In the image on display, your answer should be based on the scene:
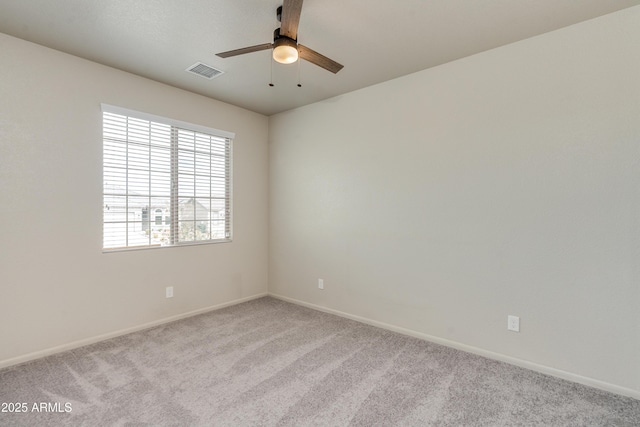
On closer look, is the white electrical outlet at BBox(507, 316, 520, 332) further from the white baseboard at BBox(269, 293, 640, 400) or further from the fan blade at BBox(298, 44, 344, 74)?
the fan blade at BBox(298, 44, 344, 74)

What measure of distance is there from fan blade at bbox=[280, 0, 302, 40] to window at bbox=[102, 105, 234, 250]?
212cm

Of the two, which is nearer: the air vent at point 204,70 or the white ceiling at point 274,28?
the white ceiling at point 274,28

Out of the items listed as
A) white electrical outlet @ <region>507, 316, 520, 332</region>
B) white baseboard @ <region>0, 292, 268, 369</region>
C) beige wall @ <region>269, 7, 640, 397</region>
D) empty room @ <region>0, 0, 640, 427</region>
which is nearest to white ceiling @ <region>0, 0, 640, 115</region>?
empty room @ <region>0, 0, 640, 427</region>

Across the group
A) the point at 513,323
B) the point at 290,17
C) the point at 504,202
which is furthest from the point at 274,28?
the point at 513,323

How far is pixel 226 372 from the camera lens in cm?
240

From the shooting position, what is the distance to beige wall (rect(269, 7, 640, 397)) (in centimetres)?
219

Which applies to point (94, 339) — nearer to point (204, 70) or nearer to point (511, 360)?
point (204, 70)

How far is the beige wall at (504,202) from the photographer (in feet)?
7.17

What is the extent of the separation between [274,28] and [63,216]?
2.50m

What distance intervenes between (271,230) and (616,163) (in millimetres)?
3789

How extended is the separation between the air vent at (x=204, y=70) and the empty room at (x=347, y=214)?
0.04m

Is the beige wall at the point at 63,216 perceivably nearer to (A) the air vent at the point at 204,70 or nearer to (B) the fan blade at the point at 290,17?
(A) the air vent at the point at 204,70

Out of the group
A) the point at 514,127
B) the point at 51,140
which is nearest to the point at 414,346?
the point at 514,127

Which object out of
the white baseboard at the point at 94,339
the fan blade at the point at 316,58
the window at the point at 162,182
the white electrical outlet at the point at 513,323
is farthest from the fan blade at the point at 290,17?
the white baseboard at the point at 94,339
